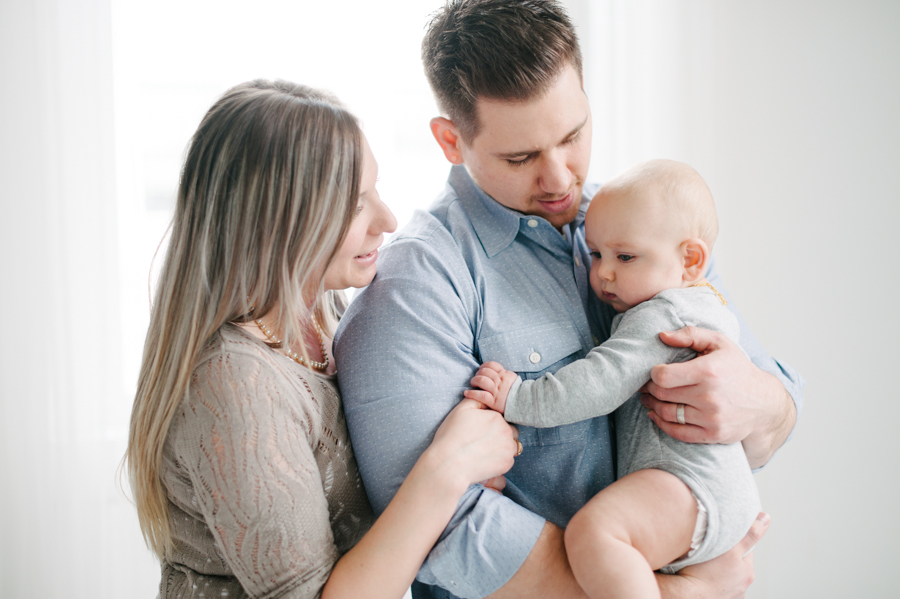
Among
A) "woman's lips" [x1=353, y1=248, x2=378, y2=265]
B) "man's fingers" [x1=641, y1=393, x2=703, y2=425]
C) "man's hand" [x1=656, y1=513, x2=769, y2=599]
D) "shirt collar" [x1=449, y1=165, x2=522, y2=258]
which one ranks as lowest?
"man's hand" [x1=656, y1=513, x2=769, y2=599]

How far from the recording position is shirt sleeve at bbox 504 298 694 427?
3.77ft

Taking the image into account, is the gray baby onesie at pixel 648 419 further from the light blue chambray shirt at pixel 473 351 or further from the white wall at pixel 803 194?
the white wall at pixel 803 194

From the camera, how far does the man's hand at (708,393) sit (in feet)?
3.75

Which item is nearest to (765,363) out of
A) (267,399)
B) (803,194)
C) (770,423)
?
(770,423)

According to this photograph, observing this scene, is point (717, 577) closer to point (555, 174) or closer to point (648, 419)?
point (648, 419)

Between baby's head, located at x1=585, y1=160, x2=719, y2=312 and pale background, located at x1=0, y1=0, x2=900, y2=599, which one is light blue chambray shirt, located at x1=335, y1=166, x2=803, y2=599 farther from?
pale background, located at x1=0, y1=0, x2=900, y2=599

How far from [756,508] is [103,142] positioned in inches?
97.8

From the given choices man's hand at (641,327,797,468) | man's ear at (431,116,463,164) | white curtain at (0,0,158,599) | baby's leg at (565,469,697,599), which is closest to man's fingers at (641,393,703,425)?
man's hand at (641,327,797,468)

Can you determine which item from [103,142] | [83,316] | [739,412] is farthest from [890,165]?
[83,316]

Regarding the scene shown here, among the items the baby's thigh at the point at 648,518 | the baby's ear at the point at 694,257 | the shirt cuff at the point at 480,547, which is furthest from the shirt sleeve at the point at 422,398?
the baby's ear at the point at 694,257

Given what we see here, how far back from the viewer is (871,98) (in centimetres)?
236

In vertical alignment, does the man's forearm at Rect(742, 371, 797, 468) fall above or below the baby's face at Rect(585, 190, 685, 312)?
below

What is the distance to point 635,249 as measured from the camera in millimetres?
1267

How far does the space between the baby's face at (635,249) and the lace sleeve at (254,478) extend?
738 mm
